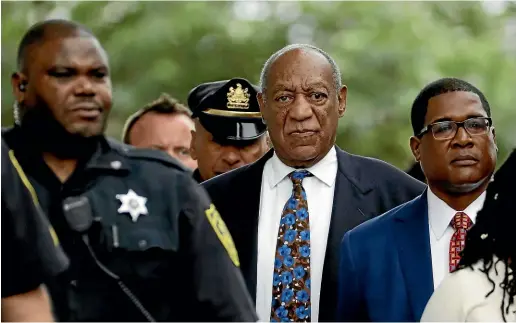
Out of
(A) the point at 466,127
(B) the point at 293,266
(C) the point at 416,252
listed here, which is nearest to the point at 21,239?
(B) the point at 293,266

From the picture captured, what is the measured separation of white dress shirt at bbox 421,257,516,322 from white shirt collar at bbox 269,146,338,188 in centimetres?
133

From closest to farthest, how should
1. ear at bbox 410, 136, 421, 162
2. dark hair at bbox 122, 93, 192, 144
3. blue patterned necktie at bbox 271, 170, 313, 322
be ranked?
blue patterned necktie at bbox 271, 170, 313, 322
ear at bbox 410, 136, 421, 162
dark hair at bbox 122, 93, 192, 144

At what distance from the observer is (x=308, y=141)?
6.11 metres

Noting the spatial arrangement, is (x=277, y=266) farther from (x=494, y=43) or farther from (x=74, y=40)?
(x=494, y=43)

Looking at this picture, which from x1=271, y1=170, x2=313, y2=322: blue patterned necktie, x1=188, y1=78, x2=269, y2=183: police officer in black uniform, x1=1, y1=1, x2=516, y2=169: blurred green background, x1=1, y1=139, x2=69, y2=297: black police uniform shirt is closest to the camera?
x1=1, y1=139, x2=69, y2=297: black police uniform shirt

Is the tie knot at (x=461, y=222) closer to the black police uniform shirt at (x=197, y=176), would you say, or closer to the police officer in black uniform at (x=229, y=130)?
the police officer in black uniform at (x=229, y=130)

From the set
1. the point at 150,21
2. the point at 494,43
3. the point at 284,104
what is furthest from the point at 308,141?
the point at 494,43

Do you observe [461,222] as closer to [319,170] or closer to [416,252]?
[416,252]

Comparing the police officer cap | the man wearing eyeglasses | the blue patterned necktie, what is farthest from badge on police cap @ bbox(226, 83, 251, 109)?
the man wearing eyeglasses

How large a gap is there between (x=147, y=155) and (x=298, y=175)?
4.18 ft

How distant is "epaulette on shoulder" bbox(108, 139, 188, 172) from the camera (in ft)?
16.3

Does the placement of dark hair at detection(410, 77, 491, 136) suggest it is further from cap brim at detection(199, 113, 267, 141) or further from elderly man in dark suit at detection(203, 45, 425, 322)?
cap brim at detection(199, 113, 267, 141)

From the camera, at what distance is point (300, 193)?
6.10 meters

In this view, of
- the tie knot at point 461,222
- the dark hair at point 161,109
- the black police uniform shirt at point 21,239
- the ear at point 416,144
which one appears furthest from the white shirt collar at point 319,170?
the dark hair at point 161,109
